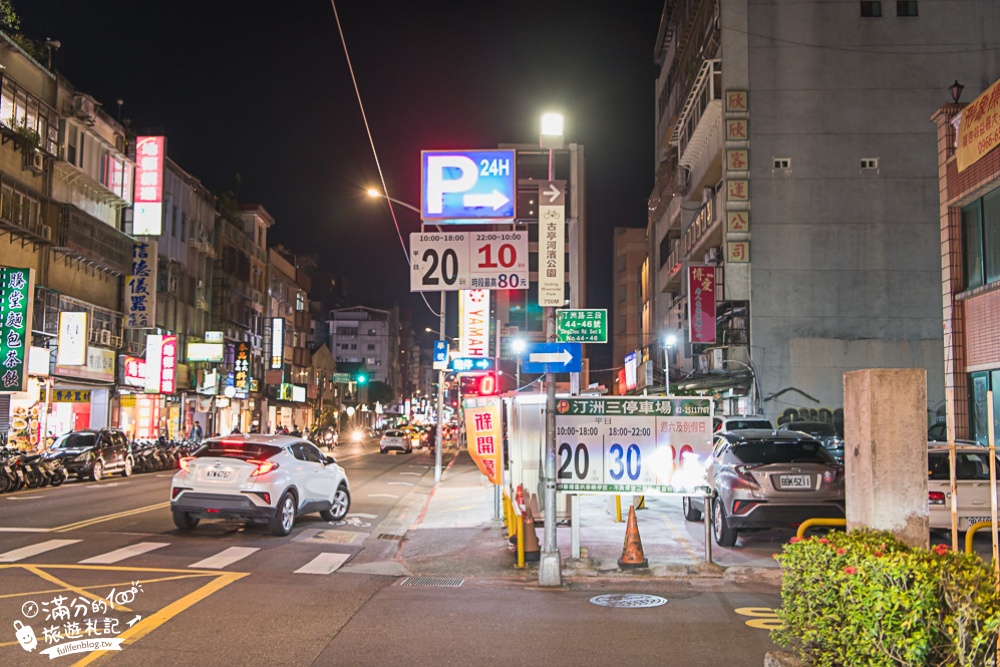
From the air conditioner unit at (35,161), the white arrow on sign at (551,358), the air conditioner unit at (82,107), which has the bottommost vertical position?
the white arrow on sign at (551,358)

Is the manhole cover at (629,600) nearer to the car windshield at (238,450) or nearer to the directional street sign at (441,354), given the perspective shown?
the car windshield at (238,450)

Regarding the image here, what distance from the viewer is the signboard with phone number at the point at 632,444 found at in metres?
11.5

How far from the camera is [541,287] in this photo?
1155cm

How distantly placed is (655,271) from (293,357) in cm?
3508

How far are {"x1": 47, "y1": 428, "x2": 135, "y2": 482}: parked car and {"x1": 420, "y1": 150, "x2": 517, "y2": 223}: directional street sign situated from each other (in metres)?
17.7

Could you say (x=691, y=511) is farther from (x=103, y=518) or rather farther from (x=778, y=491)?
(x=103, y=518)

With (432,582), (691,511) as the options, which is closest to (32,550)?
(432,582)

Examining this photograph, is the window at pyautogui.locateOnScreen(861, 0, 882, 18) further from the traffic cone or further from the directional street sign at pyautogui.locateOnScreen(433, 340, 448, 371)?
the traffic cone

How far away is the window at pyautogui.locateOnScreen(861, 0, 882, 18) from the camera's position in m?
36.1

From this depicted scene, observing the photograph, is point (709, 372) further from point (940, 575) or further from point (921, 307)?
point (940, 575)

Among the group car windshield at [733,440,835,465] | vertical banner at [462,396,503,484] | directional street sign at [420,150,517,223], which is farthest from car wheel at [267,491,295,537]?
car windshield at [733,440,835,465]

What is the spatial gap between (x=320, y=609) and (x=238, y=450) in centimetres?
633

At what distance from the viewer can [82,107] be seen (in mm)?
37750

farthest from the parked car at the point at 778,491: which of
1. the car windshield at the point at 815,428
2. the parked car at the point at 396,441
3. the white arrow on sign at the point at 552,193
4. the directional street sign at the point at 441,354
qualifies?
the parked car at the point at 396,441
